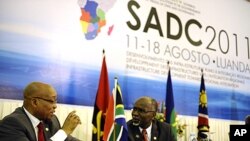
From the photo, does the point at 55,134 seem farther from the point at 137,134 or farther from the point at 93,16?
the point at 93,16

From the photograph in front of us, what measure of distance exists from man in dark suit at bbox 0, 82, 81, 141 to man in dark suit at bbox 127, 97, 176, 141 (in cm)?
116

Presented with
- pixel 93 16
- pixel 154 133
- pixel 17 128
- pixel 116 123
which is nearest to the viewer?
pixel 17 128

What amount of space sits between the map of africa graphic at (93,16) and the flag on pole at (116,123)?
68.4 inches

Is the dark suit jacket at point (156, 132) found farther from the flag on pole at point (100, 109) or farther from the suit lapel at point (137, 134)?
the flag on pole at point (100, 109)

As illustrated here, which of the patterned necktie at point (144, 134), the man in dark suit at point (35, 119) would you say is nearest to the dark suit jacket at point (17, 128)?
the man in dark suit at point (35, 119)

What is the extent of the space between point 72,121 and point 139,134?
117 cm

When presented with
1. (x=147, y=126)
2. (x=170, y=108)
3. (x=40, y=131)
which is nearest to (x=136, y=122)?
(x=147, y=126)

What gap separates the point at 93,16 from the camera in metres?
5.39

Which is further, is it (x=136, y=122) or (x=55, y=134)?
(x=136, y=122)

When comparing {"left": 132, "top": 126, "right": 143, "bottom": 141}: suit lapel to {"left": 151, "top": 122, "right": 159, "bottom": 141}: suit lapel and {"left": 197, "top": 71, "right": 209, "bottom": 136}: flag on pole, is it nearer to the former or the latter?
{"left": 151, "top": 122, "right": 159, "bottom": 141}: suit lapel

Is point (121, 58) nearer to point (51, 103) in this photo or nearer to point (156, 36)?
point (156, 36)

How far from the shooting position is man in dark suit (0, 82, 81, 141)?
297cm

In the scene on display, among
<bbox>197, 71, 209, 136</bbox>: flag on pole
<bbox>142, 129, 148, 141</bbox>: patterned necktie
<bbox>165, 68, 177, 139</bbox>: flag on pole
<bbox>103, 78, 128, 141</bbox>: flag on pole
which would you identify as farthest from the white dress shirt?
<bbox>197, 71, 209, 136</bbox>: flag on pole

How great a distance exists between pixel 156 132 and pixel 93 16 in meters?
1.98
